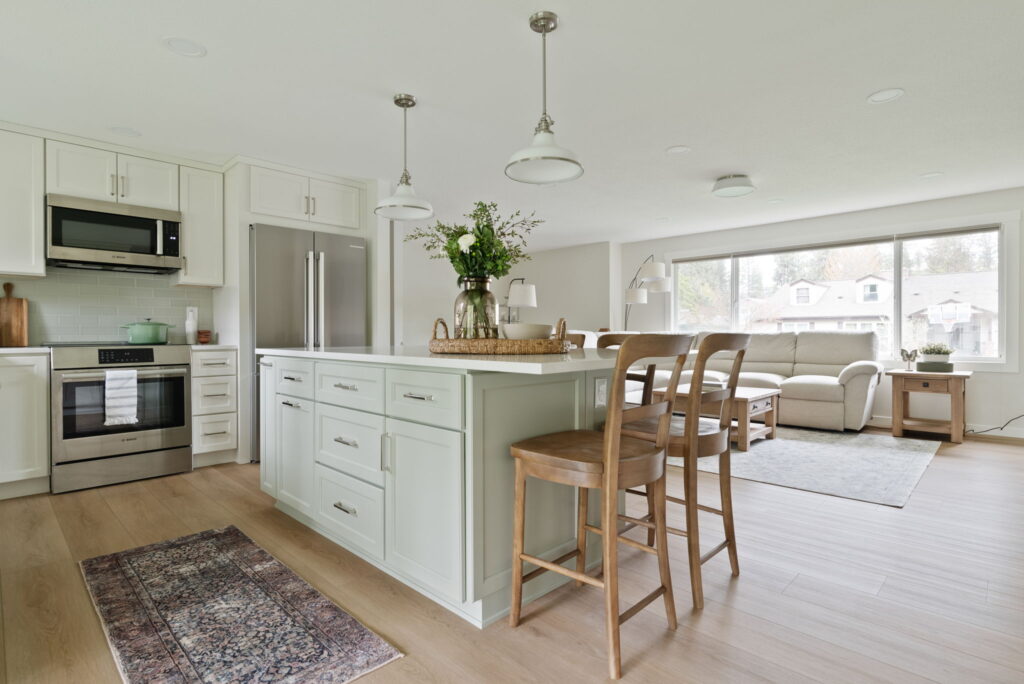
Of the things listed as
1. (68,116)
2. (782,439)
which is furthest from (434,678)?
(782,439)

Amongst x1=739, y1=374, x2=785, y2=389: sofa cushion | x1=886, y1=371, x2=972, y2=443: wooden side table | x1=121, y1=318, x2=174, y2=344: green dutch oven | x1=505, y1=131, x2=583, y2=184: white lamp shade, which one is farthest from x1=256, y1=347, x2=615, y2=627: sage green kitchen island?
x1=886, y1=371, x2=972, y2=443: wooden side table

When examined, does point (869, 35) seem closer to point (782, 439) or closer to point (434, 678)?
point (434, 678)

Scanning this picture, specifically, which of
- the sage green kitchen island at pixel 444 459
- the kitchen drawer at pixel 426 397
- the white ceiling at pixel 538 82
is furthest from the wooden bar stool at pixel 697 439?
the white ceiling at pixel 538 82

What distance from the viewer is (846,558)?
2.25 metres

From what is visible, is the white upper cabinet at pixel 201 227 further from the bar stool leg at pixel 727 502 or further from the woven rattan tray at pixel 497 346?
the bar stool leg at pixel 727 502

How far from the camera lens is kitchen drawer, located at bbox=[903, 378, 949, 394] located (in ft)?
15.4

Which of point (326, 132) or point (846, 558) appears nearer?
point (846, 558)

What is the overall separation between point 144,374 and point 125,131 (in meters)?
1.58

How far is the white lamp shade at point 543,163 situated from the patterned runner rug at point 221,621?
1.83 m

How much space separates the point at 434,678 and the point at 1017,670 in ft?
5.39

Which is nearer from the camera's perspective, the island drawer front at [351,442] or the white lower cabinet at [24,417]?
the island drawer front at [351,442]

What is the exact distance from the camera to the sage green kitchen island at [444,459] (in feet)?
5.54

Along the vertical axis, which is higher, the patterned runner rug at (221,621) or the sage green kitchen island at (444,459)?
the sage green kitchen island at (444,459)

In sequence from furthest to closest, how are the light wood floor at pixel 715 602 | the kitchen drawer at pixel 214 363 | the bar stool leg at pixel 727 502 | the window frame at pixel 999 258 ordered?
the window frame at pixel 999 258 < the kitchen drawer at pixel 214 363 < the bar stool leg at pixel 727 502 < the light wood floor at pixel 715 602
